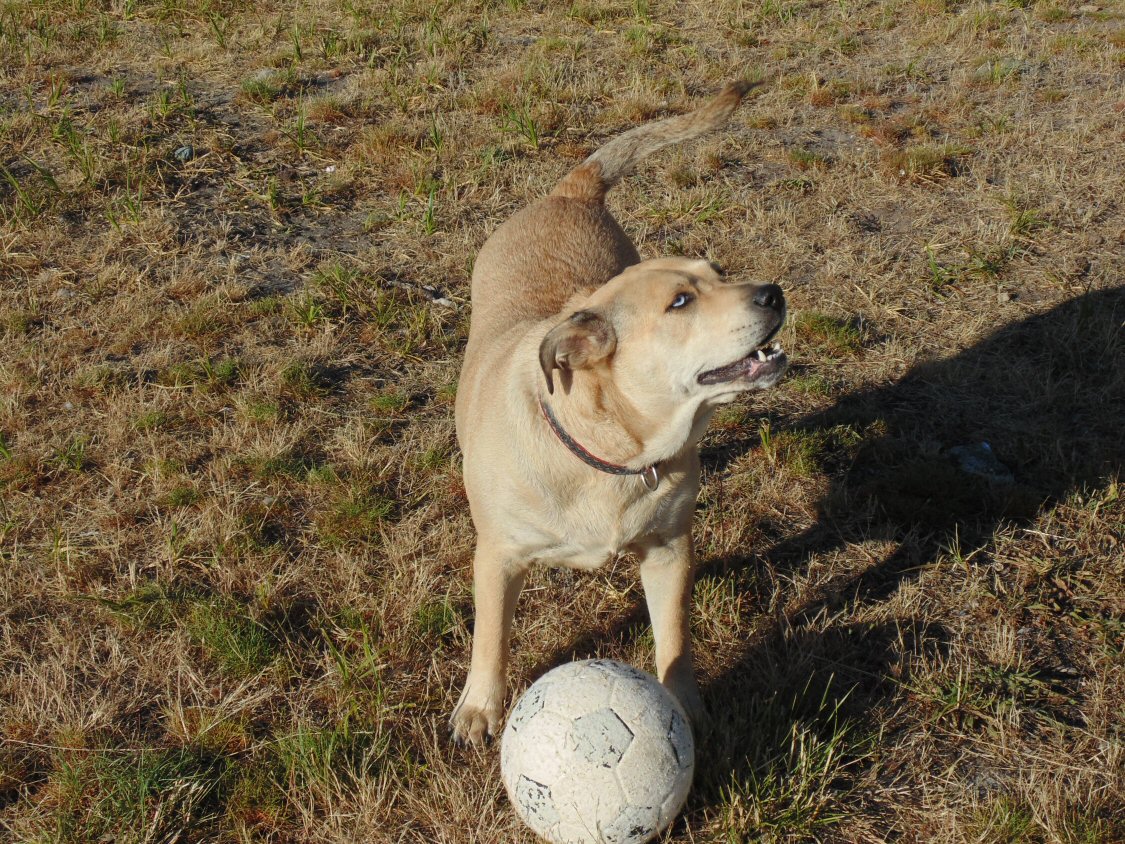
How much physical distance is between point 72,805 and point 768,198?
19.0 feet

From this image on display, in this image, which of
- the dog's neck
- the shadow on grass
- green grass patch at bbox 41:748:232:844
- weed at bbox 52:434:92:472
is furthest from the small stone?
weed at bbox 52:434:92:472

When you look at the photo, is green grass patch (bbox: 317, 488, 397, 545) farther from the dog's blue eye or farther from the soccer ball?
the dog's blue eye

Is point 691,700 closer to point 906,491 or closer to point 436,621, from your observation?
point 436,621

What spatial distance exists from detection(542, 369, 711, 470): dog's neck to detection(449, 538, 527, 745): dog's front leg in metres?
0.57

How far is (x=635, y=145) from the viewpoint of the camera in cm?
491

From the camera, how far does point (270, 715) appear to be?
11.6 feet

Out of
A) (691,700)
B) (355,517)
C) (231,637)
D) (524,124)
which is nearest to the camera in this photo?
(691,700)

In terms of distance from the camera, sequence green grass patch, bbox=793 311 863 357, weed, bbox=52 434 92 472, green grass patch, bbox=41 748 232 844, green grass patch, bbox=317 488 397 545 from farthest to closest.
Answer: green grass patch, bbox=793 311 863 357 → weed, bbox=52 434 92 472 → green grass patch, bbox=317 488 397 545 → green grass patch, bbox=41 748 232 844

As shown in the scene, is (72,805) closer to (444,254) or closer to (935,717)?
(935,717)

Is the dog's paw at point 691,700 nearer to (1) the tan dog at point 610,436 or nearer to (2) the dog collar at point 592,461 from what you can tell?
(1) the tan dog at point 610,436

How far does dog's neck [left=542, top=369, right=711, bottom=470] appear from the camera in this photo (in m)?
3.26

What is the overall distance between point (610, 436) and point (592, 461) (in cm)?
10

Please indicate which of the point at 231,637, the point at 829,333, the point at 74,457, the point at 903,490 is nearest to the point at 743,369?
the point at 903,490

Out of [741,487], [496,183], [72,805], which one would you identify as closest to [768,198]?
[496,183]
